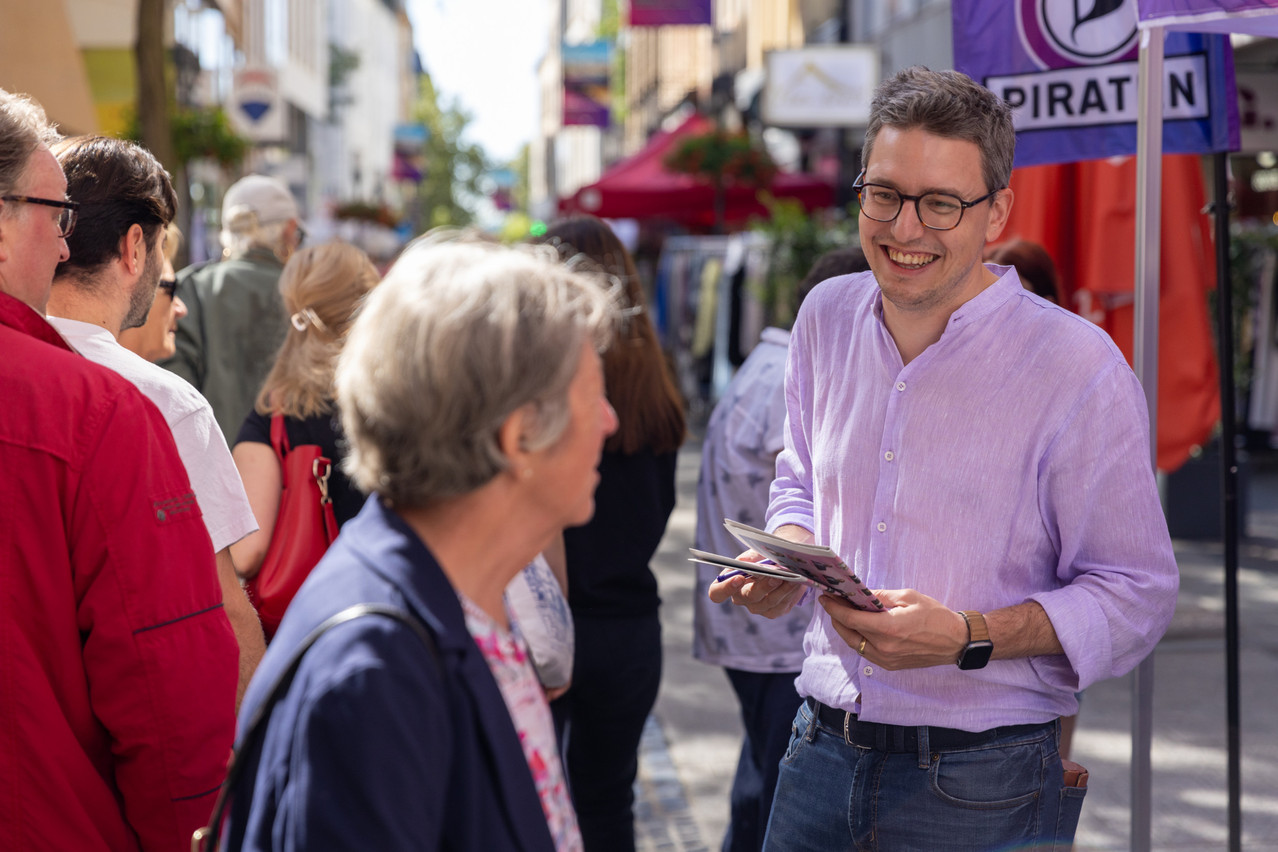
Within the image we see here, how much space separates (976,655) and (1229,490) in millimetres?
1613

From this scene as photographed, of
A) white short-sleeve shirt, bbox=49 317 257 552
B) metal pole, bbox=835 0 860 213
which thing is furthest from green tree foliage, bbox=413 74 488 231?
white short-sleeve shirt, bbox=49 317 257 552

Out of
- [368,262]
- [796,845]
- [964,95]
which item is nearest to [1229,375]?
[964,95]

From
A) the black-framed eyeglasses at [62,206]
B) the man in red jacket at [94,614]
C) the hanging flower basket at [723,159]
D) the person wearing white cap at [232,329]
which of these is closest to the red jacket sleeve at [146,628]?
the man in red jacket at [94,614]

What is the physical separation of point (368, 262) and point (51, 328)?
1.68 meters

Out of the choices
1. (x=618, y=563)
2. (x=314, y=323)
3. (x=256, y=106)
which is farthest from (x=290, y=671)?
(x=256, y=106)

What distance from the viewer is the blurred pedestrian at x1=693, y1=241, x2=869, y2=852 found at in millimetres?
3559

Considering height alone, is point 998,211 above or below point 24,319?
above

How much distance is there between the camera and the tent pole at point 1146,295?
120 inches

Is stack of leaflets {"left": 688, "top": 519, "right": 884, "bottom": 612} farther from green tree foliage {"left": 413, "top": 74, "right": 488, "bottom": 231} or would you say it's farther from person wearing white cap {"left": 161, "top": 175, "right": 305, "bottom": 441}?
green tree foliage {"left": 413, "top": 74, "right": 488, "bottom": 231}

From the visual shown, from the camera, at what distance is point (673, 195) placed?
17.4 m

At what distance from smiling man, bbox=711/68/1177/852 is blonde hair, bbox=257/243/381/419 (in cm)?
143

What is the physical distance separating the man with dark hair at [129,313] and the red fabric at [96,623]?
418 millimetres

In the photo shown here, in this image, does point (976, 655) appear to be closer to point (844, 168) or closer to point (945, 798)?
point (945, 798)

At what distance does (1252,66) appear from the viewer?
10.9 meters
